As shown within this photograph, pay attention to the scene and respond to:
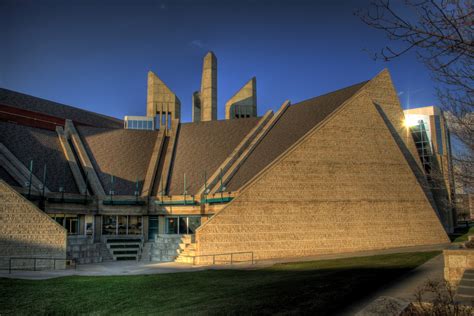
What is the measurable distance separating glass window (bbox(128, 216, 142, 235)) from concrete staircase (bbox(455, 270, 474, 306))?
2831 centimetres

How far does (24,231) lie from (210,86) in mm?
32184

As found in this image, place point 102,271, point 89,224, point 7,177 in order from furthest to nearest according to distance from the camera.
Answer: point 89,224, point 7,177, point 102,271

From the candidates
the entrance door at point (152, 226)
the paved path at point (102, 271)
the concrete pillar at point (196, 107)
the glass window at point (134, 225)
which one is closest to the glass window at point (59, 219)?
the glass window at point (134, 225)

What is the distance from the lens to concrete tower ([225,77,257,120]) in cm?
5369

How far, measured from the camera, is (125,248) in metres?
32.4

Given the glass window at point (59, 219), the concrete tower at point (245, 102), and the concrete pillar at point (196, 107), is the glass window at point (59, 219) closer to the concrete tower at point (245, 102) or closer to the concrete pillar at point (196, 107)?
the concrete tower at point (245, 102)

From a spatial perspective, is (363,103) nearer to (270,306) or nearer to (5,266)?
(270,306)

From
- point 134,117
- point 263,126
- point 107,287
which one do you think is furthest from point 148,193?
point 107,287

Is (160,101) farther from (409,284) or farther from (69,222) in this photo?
(409,284)

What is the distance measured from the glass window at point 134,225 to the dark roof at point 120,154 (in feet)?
8.10

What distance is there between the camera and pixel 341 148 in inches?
1170

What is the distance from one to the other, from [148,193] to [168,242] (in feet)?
20.7

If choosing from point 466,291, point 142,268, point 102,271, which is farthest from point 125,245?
point 466,291

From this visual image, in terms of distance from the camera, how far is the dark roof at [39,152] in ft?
115
